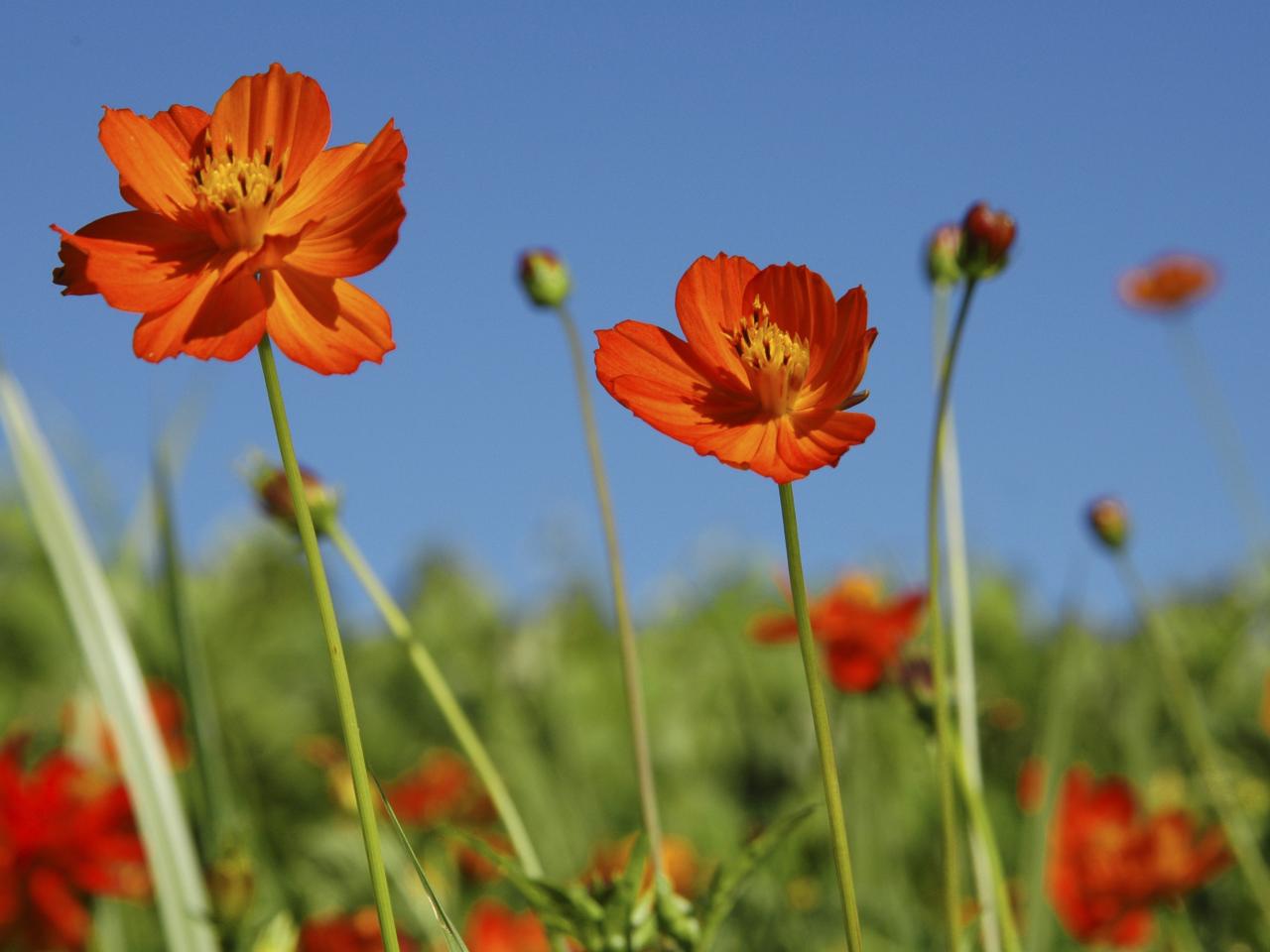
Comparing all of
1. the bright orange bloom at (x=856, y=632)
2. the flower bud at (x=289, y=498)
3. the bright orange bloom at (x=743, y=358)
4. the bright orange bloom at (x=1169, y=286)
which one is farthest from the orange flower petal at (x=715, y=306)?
the bright orange bloom at (x=1169, y=286)

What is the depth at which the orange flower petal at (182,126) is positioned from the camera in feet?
1.52

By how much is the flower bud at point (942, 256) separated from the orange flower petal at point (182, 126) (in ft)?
1.58

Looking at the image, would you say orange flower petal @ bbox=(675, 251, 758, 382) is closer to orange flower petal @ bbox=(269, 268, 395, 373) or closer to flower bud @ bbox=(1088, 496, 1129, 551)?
orange flower petal @ bbox=(269, 268, 395, 373)

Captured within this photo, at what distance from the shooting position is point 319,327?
16.6 inches

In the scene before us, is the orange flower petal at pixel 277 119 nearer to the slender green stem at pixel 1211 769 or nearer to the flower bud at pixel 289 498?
the flower bud at pixel 289 498

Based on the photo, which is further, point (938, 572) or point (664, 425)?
point (938, 572)

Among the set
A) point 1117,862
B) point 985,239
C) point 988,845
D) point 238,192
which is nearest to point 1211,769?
point 1117,862

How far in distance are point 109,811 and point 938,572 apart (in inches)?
25.2

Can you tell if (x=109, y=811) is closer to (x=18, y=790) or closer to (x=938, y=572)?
(x=18, y=790)

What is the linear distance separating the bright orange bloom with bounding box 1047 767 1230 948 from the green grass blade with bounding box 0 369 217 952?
65 centimetres

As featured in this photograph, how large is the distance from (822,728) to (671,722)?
164 cm

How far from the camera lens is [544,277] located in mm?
722

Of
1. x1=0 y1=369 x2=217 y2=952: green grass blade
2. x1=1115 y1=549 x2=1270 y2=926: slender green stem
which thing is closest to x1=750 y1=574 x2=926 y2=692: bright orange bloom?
x1=1115 y1=549 x2=1270 y2=926: slender green stem

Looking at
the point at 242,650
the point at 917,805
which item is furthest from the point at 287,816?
the point at 917,805
